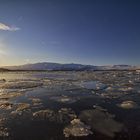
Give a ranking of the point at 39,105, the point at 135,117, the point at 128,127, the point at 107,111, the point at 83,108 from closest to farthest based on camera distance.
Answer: the point at 128,127 → the point at 135,117 → the point at 107,111 → the point at 83,108 → the point at 39,105

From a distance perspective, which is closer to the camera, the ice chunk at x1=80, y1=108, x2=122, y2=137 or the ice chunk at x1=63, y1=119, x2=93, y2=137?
the ice chunk at x1=63, y1=119, x2=93, y2=137

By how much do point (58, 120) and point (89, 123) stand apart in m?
1.35

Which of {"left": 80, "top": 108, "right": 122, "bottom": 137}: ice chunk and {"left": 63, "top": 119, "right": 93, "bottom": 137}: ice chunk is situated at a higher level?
{"left": 80, "top": 108, "right": 122, "bottom": 137}: ice chunk

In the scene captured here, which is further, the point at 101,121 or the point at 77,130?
the point at 101,121

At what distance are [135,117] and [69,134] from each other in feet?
11.8

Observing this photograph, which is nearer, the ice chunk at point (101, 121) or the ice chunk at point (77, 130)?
the ice chunk at point (77, 130)

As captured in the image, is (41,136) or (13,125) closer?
(41,136)

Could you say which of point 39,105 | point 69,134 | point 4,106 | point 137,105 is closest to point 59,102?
point 39,105

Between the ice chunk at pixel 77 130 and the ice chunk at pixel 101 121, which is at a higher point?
the ice chunk at pixel 101 121

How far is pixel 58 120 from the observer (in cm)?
893

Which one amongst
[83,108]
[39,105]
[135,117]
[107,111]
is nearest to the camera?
[135,117]

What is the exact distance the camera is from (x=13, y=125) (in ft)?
27.1

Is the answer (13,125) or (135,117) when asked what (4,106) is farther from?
(135,117)

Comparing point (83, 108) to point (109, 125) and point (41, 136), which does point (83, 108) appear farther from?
point (41, 136)
